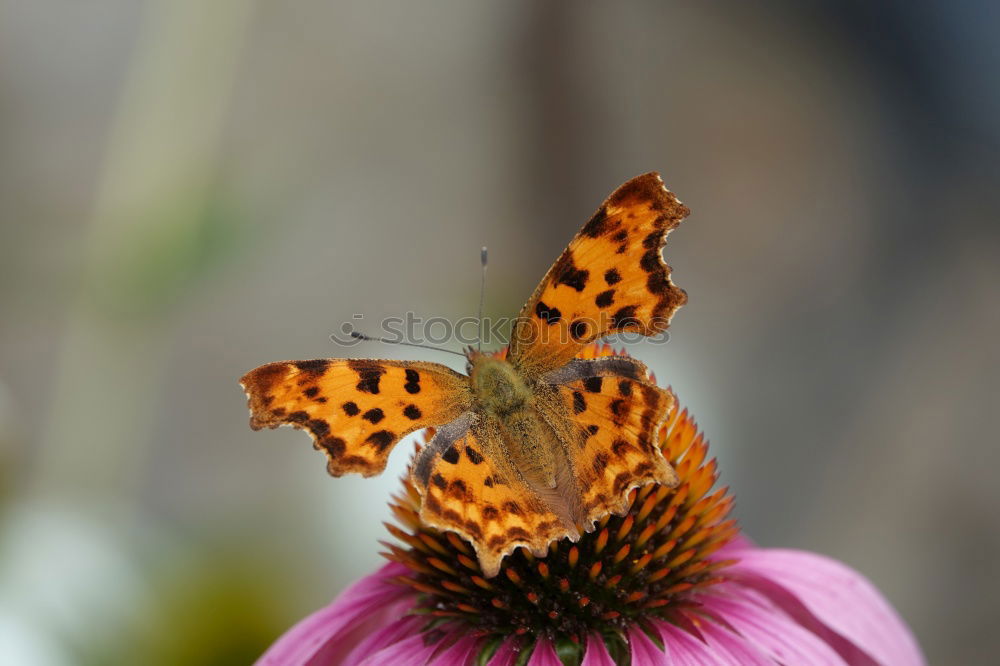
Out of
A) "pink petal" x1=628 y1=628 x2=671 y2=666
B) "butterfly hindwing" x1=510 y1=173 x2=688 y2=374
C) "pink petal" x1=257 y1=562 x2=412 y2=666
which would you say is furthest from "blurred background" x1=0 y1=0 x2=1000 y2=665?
"pink petal" x1=628 y1=628 x2=671 y2=666

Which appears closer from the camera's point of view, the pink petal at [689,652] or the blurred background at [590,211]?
the pink petal at [689,652]

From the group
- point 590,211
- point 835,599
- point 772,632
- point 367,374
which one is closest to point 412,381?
point 367,374

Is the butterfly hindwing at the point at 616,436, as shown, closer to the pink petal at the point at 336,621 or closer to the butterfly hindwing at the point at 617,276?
the butterfly hindwing at the point at 617,276

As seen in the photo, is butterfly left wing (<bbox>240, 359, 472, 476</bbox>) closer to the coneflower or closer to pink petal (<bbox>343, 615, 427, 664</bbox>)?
the coneflower

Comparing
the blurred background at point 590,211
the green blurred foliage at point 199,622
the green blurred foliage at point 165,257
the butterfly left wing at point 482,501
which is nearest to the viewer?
the butterfly left wing at point 482,501

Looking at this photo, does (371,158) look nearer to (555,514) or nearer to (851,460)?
(851,460)

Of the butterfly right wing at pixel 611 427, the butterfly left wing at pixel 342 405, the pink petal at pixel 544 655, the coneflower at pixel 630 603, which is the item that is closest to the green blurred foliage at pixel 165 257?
the coneflower at pixel 630 603
